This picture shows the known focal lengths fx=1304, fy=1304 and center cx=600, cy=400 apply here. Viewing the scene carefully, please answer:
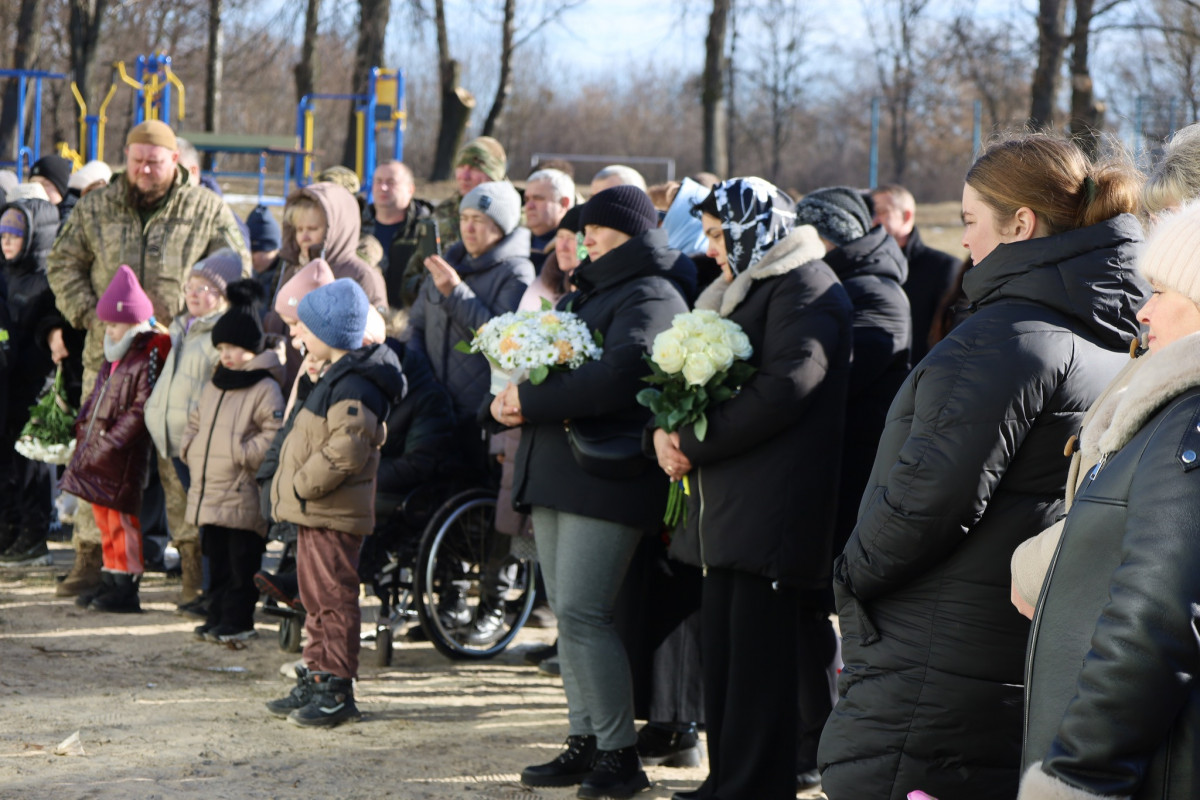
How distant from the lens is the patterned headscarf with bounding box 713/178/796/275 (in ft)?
13.3

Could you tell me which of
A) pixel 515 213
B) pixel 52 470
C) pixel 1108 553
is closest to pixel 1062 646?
pixel 1108 553

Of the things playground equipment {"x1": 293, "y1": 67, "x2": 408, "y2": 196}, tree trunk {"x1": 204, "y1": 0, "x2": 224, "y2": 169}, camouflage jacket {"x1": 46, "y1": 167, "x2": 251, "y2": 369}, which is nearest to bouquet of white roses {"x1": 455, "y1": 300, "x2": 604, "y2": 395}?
camouflage jacket {"x1": 46, "y1": 167, "x2": 251, "y2": 369}

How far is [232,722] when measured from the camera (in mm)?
5090

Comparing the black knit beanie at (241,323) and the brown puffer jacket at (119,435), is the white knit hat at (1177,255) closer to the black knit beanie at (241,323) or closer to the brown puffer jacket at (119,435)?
the black knit beanie at (241,323)

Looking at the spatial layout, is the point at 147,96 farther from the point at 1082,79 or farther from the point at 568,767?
the point at 568,767

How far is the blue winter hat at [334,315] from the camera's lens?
205 inches

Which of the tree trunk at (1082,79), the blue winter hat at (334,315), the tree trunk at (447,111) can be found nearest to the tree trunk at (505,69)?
the tree trunk at (447,111)

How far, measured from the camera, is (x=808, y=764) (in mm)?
4527

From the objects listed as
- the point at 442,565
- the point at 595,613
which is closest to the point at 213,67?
the point at 442,565

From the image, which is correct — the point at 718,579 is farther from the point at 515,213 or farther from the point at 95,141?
the point at 95,141

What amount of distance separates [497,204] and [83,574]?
306 centimetres

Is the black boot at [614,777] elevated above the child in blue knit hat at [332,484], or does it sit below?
below

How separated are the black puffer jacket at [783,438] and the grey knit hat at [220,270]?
138 inches

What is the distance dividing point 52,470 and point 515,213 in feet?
12.1
